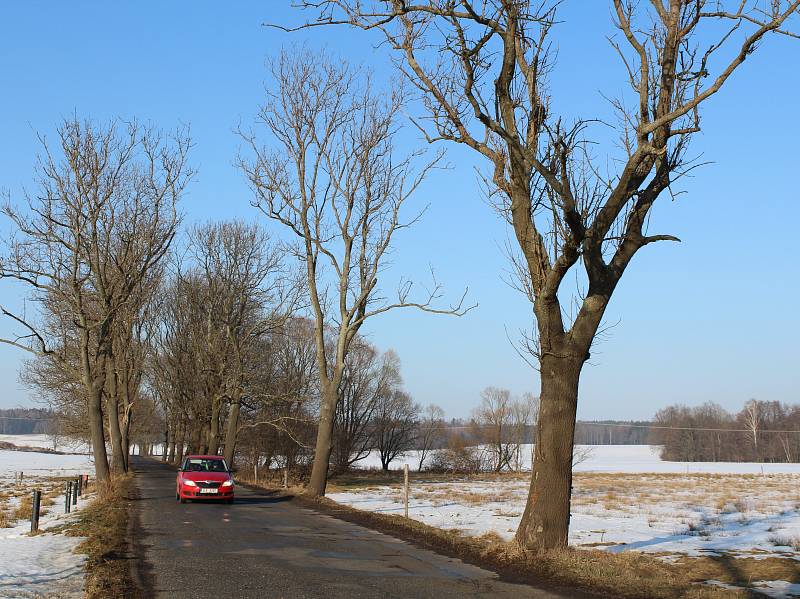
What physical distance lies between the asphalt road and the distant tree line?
118112mm

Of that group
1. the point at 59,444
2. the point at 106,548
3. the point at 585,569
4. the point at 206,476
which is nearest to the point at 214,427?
the point at 206,476

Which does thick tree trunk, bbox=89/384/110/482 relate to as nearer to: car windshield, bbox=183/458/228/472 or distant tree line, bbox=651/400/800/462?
car windshield, bbox=183/458/228/472

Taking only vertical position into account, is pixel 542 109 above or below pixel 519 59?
below

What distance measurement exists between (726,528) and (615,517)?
3.95m

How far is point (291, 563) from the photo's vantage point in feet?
38.5

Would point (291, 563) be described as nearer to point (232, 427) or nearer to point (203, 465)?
point (203, 465)

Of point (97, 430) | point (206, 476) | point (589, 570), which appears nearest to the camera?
point (589, 570)

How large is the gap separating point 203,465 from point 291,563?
15646 mm

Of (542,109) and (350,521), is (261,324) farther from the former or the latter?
(542,109)

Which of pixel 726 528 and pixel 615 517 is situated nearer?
pixel 726 528

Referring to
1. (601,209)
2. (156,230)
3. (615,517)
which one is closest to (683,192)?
(601,209)

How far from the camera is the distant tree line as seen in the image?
124 metres

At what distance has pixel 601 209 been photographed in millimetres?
12719

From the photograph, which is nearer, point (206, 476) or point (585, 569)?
point (585, 569)
